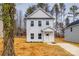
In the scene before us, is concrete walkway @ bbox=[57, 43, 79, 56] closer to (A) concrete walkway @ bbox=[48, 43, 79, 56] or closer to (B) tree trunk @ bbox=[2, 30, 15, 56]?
(A) concrete walkway @ bbox=[48, 43, 79, 56]

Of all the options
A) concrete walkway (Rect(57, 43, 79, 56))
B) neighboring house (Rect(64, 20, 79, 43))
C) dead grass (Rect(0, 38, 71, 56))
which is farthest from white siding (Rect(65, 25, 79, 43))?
dead grass (Rect(0, 38, 71, 56))

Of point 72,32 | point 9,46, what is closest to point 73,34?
point 72,32

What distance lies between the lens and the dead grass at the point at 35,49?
7.08 m

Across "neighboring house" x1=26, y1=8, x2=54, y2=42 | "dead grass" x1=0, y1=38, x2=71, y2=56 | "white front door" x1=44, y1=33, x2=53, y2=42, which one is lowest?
"dead grass" x1=0, y1=38, x2=71, y2=56

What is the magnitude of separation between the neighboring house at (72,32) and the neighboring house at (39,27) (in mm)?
321

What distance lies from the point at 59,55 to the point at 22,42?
82 cm

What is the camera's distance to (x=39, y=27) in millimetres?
7133

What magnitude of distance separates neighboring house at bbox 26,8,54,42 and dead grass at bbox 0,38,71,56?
0.13m

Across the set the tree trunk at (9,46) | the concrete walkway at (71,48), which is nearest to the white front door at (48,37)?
the concrete walkway at (71,48)

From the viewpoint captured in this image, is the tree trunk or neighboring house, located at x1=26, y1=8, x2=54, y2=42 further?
neighboring house, located at x1=26, y1=8, x2=54, y2=42

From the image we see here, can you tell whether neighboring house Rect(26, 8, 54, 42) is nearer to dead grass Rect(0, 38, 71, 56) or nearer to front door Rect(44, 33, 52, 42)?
front door Rect(44, 33, 52, 42)

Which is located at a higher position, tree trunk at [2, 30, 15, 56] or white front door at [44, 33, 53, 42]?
white front door at [44, 33, 53, 42]

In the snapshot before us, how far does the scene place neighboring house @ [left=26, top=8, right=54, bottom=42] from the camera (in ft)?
23.4

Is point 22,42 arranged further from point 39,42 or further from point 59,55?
point 59,55
